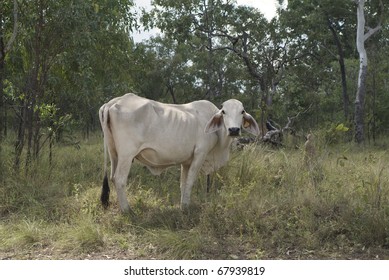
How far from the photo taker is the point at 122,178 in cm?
514

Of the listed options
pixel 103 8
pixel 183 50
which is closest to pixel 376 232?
pixel 103 8

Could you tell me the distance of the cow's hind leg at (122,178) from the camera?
509 centimetres

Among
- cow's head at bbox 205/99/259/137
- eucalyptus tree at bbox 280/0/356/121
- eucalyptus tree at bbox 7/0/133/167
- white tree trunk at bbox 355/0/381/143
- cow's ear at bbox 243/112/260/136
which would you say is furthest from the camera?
eucalyptus tree at bbox 280/0/356/121

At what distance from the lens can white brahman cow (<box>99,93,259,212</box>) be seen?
509cm

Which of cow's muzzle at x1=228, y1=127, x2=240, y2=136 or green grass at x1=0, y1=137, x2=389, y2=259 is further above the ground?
cow's muzzle at x1=228, y1=127, x2=240, y2=136

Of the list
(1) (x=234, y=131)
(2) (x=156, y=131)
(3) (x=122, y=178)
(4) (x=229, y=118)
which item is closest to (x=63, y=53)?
(2) (x=156, y=131)

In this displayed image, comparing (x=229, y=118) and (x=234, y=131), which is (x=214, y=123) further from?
(x=234, y=131)

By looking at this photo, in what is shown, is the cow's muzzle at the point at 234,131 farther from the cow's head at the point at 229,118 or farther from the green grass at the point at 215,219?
the green grass at the point at 215,219

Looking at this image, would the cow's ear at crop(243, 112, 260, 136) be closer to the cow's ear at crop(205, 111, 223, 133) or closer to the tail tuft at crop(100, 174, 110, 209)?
the cow's ear at crop(205, 111, 223, 133)

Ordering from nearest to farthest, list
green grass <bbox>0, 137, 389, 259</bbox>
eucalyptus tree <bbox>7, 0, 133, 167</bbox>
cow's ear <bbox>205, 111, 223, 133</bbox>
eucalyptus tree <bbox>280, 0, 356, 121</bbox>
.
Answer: green grass <bbox>0, 137, 389, 259</bbox>, cow's ear <bbox>205, 111, 223, 133</bbox>, eucalyptus tree <bbox>7, 0, 133, 167</bbox>, eucalyptus tree <bbox>280, 0, 356, 121</bbox>

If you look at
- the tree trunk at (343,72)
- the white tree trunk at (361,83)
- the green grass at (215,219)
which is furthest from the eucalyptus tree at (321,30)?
the green grass at (215,219)

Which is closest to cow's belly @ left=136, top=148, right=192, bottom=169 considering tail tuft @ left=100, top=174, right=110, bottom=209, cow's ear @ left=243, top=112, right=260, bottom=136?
tail tuft @ left=100, top=174, right=110, bottom=209

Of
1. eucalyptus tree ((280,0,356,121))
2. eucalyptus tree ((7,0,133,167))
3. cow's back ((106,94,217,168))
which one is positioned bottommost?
cow's back ((106,94,217,168))

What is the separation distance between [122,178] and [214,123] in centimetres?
129
